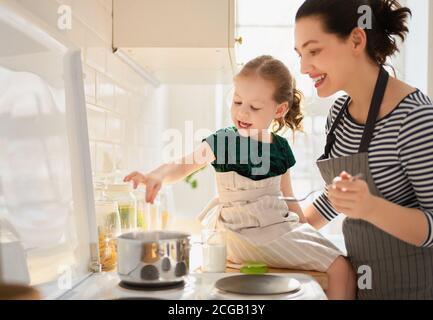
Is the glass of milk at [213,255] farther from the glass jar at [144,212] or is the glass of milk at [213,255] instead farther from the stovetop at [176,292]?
the glass jar at [144,212]

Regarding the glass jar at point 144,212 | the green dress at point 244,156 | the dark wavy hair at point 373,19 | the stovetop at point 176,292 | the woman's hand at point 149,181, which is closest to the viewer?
the stovetop at point 176,292

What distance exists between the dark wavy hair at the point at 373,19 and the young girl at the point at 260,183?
0.25m

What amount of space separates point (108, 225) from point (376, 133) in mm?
662

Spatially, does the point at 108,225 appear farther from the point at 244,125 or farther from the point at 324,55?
the point at 324,55

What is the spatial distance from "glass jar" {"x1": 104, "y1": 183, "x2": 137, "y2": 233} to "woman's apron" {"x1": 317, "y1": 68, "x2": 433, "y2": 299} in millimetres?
534

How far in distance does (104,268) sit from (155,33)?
70cm

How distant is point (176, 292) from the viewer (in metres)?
0.95

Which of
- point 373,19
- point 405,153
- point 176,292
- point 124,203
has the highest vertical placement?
point 373,19

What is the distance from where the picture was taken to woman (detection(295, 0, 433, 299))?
3.62 ft

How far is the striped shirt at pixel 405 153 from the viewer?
1081 mm

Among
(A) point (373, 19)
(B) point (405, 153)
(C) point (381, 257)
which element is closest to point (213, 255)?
(C) point (381, 257)

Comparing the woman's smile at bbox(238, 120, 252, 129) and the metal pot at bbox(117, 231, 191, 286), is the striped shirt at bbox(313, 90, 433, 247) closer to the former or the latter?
the woman's smile at bbox(238, 120, 252, 129)

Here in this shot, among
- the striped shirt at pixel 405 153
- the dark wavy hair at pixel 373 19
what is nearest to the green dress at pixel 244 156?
the striped shirt at pixel 405 153

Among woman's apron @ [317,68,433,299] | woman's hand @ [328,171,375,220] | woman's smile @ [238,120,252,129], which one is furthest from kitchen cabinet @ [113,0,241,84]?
woman's hand @ [328,171,375,220]
